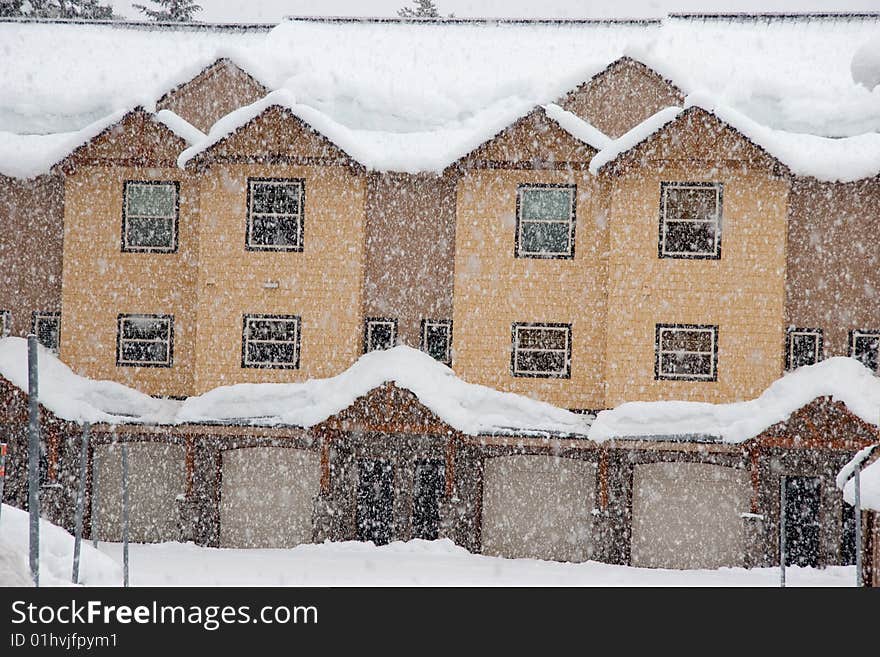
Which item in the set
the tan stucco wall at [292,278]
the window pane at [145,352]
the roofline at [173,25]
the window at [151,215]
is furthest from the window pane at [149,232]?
the roofline at [173,25]

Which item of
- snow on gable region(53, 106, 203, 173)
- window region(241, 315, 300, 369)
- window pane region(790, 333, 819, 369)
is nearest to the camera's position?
window pane region(790, 333, 819, 369)

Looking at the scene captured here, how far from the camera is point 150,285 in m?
25.3

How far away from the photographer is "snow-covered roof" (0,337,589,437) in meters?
23.2

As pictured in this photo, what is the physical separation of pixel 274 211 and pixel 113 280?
4.14 meters

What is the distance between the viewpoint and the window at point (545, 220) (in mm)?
24234

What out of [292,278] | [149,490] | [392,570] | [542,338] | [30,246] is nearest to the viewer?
[392,570]

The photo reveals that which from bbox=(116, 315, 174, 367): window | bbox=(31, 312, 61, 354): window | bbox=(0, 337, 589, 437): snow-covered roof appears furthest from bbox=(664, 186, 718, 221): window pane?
bbox=(31, 312, 61, 354): window

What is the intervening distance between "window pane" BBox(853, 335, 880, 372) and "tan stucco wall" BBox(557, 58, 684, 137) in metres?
6.73

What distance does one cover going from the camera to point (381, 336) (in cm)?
2520

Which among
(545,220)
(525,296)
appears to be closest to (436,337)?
(525,296)

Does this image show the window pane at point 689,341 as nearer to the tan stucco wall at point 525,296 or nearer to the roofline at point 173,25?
the tan stucco wall at point 525,296

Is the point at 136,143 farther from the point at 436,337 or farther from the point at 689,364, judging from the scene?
the point at 689,364

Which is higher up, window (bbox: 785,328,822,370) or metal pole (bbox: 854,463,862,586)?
window (bbox: 785,328,822,370)

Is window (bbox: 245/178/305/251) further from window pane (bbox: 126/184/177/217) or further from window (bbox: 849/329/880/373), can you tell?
window (bbox: 849/329/880/373)
